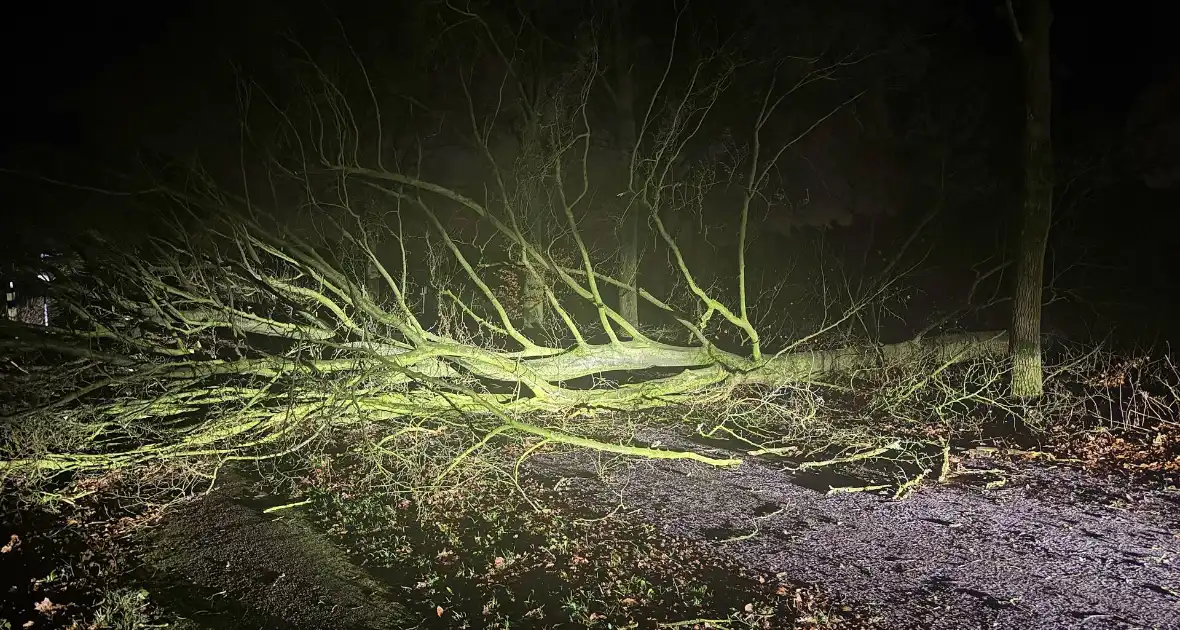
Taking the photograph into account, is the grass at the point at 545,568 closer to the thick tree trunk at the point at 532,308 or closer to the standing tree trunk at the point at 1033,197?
the standing tree trunk at the point at 1033,197

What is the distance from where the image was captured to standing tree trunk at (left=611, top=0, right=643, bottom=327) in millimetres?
11477

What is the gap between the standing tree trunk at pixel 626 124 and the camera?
11.5 m

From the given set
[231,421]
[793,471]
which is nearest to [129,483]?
[231,421]

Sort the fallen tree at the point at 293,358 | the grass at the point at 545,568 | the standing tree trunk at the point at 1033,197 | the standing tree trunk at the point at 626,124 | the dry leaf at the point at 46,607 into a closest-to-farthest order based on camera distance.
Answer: the grass at the point at 545,568 → the dry leaf at the point at 46,607 → the fallen tree at the point at 293,358 → the standing tree trunk at the point at 1033,197 → the standing tree trunk at the point at 626,124

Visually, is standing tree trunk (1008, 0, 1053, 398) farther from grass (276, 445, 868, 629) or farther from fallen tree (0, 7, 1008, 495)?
grass (276, 445, 868, 629)

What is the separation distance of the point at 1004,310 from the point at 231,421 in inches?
516

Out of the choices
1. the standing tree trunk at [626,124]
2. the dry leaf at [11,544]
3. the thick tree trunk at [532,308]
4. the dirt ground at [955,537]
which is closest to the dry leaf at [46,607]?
the dry leaf at [11,544]

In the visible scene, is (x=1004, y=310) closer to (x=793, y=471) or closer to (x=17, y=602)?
(x=793, y=471)

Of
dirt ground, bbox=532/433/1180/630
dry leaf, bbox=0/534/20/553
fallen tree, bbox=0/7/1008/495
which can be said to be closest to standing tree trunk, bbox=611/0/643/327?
fallen tree, bbox=0/7/1008/495

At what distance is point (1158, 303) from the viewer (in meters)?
11.1

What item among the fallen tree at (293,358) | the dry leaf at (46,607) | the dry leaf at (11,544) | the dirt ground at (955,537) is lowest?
the dry leaf at (11,544)

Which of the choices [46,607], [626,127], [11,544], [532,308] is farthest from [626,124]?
[46,607]

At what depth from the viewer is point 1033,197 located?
7641 mm

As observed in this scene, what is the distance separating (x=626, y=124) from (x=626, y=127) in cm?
5
